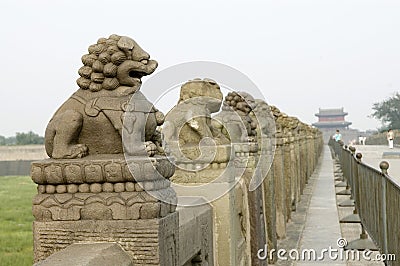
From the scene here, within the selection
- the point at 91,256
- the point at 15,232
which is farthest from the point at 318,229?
the point at 91,256

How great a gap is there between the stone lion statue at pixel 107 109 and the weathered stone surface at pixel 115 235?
347 millimetres

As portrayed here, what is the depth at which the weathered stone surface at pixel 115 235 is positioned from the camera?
271 cm

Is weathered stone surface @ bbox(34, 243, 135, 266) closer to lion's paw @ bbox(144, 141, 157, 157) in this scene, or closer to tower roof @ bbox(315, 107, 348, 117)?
lion's paw @ bbox(144, 141, 157, 157)

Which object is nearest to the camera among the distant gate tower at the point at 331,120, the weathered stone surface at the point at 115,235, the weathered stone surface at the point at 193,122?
the weathered stone surface at the point at 115,235

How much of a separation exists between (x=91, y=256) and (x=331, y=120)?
107m

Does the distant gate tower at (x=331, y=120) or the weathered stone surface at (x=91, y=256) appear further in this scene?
the distant gate tower at (x=331, y=120)

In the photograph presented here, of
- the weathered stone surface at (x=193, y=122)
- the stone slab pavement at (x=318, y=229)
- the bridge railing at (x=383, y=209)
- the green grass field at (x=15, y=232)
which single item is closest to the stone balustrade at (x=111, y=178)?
the weathered stone surface at (x=193, y=122)

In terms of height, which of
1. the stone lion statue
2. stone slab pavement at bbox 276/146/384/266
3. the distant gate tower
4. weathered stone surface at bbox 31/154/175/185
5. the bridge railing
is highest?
the distant gate tower

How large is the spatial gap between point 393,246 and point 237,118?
2306mm

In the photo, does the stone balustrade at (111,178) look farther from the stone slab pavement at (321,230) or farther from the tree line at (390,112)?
the tree line at (390,112)

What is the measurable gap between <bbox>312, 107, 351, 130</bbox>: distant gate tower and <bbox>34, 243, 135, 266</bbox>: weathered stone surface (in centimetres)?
10395

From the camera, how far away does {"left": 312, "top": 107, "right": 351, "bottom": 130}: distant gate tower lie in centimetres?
10438

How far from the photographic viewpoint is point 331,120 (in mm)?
106812

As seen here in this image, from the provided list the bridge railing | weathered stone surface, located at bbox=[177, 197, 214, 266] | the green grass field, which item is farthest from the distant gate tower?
weathered stone surface, located at bbox=[177, 197, 214, 266]
